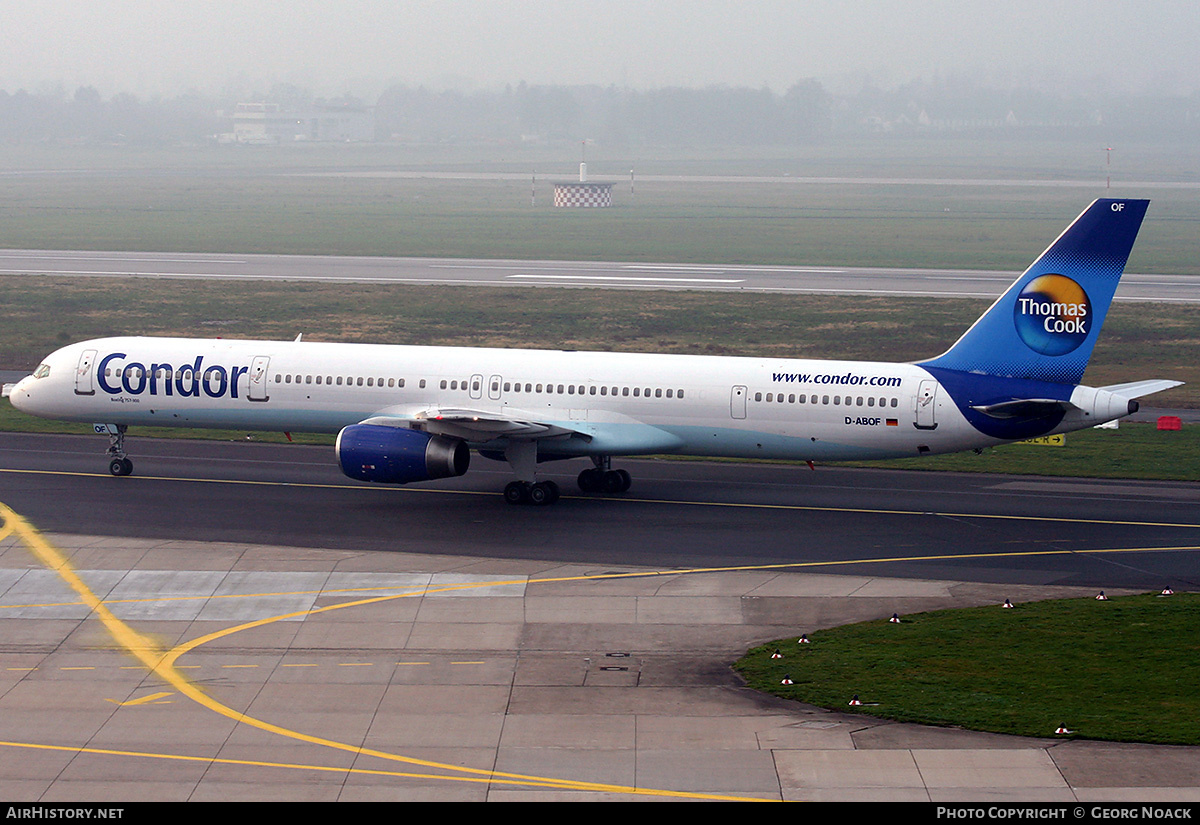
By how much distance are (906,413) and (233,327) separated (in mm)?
49196

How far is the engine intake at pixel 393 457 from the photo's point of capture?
3947cm

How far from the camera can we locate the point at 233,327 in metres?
78.4

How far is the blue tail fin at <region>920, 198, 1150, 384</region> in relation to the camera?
38906 mm

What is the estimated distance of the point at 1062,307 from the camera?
3953cm

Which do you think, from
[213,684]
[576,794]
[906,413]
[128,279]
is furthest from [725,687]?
[128,279]

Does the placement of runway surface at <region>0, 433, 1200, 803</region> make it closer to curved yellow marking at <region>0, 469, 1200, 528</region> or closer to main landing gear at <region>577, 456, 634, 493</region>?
curved yellow marking at <region>0, 469, 1200, 528</region>

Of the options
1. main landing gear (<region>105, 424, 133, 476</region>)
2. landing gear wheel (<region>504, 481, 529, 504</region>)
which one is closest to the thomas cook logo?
landing gear wheel (<region>504, 481, 529, 504</region>)

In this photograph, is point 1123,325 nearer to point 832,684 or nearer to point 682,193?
point 832,684

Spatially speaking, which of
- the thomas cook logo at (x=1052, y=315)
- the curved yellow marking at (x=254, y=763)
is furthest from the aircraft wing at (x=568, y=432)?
the curved yellow marking at (x=254, y=763)

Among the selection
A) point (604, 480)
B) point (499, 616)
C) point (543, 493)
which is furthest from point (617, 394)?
point (499, 616)

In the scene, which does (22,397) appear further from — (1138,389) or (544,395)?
(1138,389)

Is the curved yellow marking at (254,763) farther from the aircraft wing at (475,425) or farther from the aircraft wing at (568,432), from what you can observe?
the aircraft wing at (568,432)

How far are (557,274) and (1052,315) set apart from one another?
6562cm

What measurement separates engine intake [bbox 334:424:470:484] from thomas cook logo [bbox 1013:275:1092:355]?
17.5m
